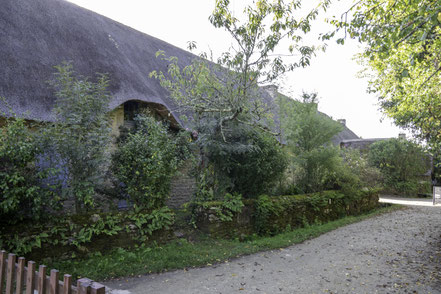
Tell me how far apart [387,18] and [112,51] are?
8.38 meters

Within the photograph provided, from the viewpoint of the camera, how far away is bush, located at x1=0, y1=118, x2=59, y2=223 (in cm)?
437

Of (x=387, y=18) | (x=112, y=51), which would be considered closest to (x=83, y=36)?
(x=112, y=51)

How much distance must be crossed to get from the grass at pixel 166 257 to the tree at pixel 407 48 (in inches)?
166

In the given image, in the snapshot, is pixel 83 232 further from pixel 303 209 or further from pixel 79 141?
pixel 303 209

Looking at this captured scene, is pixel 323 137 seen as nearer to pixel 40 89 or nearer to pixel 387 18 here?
pixel 387 18

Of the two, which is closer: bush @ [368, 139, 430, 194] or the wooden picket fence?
the wooden picket fence

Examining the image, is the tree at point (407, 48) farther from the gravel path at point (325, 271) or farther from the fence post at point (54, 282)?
the fence post at point (54, 282)

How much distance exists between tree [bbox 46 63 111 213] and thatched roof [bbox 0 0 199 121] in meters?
0.96

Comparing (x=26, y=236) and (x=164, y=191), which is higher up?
(x=164, y=191)

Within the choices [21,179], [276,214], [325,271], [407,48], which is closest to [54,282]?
[21,179]

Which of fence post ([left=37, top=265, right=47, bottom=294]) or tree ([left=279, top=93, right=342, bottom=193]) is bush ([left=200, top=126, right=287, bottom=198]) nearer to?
tree ([left=279, top=93, right=342, bottom=193])

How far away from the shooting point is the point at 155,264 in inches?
196

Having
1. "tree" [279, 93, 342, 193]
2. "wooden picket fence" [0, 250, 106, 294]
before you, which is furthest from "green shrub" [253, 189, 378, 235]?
"wooden picket fence" [0, 250, 106, 294]

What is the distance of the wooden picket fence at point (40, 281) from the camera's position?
190 cm
